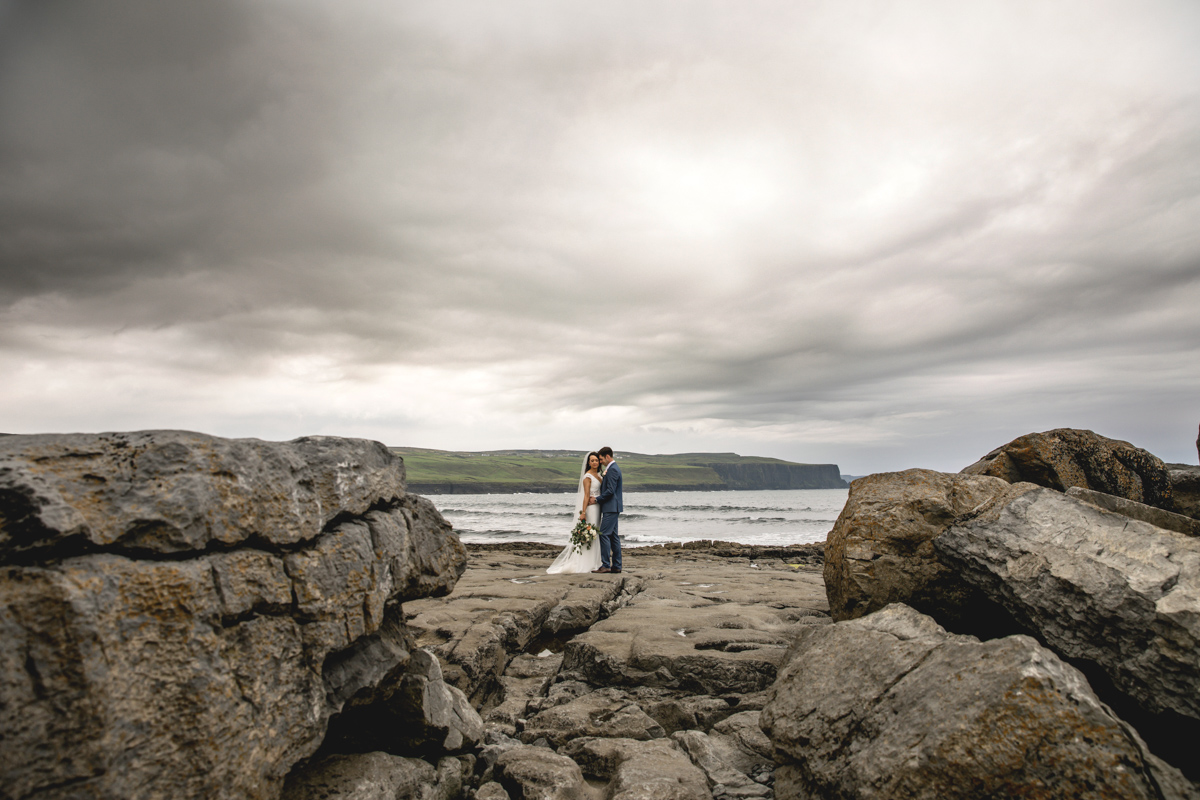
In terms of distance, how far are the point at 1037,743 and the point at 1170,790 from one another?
529 millimetres

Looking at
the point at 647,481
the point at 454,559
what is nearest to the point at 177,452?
the point at 454,559

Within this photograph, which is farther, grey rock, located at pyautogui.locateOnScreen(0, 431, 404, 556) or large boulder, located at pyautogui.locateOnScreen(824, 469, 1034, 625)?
large boulder, located at pyautogui.locateOnScreen(824, 469, 1034, 625)

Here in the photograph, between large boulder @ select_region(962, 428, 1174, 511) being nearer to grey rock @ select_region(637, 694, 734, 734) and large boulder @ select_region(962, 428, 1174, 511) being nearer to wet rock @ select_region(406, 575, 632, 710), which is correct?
grey rock @ select_region(637, 694, 734, 734)

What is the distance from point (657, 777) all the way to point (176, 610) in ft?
9.21

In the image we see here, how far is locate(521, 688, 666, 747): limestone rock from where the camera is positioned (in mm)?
4578

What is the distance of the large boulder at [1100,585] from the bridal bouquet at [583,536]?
32.7 feet

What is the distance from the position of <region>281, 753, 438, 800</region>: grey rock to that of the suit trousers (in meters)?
9.47

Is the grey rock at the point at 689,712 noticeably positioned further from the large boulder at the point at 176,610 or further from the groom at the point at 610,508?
the groom at the point at 610,508

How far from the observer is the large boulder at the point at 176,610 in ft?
6.79

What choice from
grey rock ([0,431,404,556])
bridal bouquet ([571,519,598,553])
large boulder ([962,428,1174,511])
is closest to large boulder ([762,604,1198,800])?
grey rock ([0,431,404,556])

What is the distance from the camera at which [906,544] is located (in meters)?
5.31

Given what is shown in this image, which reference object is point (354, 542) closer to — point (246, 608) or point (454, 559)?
point (246, 608)

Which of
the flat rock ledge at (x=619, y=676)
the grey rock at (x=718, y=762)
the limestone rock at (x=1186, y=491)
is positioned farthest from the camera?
the limestone rock at (x=1186, y=491)

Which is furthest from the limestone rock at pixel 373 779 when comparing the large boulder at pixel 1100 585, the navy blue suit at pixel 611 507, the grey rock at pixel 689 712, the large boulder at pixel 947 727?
the navy blue suit at pixel 611 507
